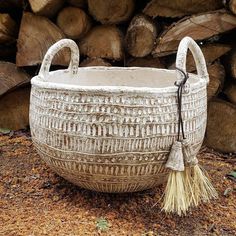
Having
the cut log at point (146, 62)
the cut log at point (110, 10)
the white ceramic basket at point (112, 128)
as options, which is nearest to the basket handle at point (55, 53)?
the white ceramic basket at point (112, 128)

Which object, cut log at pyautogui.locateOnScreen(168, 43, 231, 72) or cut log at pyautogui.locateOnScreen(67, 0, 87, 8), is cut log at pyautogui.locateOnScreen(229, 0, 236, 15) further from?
cut log at pyautogui.locateOnScreen(67, 0, 87, 8)

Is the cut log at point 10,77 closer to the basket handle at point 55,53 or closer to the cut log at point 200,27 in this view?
the basket handle at point 55,53

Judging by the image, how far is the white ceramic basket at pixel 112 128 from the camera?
4.47 feet

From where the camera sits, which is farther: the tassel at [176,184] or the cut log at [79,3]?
the cut log at [79,3]

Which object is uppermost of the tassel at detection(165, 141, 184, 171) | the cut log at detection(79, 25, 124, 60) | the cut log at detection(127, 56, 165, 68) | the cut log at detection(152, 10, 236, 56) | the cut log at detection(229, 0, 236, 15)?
the cut log at detection(229, 0, 236, 15)

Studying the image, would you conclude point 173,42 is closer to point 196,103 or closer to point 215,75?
point 215,75

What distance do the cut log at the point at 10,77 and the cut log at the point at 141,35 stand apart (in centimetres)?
57

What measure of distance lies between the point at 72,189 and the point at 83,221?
0.81 ft

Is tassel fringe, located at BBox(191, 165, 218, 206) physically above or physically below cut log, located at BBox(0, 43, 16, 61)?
below

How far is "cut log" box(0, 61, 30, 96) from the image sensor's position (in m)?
2.26

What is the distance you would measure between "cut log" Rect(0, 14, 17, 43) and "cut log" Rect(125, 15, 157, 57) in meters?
Answer: 0.59

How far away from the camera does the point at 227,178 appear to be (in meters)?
1.93

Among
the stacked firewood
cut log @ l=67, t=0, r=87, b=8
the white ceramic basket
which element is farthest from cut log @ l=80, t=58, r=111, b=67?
the white ceramic basket

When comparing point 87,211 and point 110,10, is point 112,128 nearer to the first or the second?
point 87,211
